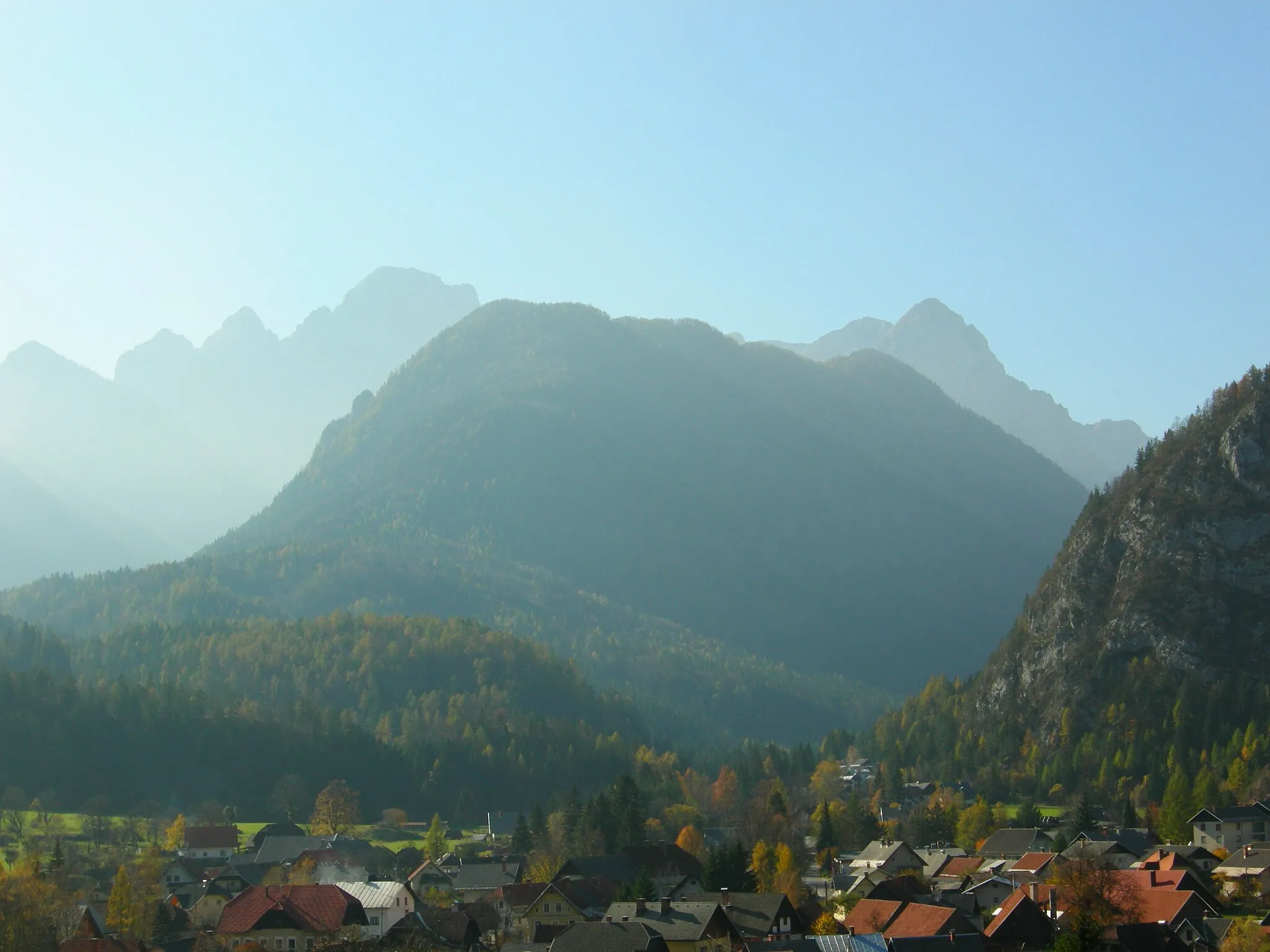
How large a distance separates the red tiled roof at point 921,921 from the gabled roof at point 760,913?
4.41m

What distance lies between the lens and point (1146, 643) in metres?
137

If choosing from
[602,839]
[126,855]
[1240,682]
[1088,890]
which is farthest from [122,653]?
[1088,890]

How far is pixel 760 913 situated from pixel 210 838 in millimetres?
47862

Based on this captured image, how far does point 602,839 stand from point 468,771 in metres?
41.7

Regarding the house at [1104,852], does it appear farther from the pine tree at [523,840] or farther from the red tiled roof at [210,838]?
the red tiled roof at [210,838]

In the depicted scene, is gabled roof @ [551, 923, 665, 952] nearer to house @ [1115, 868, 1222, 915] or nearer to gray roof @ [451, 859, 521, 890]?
house @ [1115, 868, 1222, 915]

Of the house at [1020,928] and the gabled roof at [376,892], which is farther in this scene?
the gabled roof at [376,892]

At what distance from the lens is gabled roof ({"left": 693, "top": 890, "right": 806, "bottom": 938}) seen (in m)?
70.3

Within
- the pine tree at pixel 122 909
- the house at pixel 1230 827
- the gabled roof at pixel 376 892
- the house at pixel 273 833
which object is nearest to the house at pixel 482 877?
the gabled roof at pixel 376 892

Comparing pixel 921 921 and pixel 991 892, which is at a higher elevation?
pixel 991 892

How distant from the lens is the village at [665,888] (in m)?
66.6

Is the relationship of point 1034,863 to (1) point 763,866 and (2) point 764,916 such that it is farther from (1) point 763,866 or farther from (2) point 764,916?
(2) point 764,916

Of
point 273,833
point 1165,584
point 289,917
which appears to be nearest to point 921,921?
point 289,917

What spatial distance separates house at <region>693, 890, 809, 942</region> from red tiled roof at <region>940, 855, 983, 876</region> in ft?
59.1
